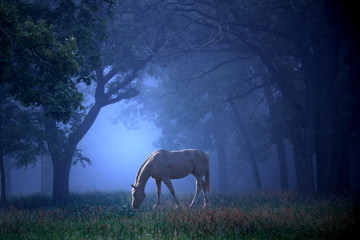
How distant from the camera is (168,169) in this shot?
1189cm

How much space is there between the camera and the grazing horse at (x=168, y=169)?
1112 cm

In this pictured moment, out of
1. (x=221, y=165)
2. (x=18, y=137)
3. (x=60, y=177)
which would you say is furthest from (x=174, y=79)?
(x=221, y=165)

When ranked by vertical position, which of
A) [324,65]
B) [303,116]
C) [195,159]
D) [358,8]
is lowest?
[195,159]

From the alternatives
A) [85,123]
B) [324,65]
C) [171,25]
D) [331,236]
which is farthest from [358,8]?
[85,123]

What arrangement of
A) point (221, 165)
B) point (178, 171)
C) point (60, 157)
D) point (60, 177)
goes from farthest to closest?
point (221, 165), point (60, 177), point (60, 157), point (178, 171)

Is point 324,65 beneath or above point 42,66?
above

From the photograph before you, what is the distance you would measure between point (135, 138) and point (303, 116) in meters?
139

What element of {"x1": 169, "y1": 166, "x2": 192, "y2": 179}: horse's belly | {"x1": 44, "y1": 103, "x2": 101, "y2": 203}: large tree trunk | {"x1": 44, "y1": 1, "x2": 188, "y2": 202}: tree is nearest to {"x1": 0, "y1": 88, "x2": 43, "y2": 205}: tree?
{"x1": 44, "y1": 103, "x2": 101, "y2": 203}: large tree trunk

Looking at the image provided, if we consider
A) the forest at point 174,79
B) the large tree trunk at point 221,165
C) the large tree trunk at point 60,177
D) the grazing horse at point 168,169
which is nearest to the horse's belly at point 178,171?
the grazing horse at point 168,169

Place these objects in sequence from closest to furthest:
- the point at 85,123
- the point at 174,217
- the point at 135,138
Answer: the point at 174,217 < the point at 85,123 < the point at 135,138

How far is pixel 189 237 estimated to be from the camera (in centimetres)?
534

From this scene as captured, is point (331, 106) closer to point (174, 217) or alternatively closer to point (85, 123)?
point (174, 217)

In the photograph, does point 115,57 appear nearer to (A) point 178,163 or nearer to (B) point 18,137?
(B) point 18,137

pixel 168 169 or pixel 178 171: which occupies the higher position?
pixel 168 169
